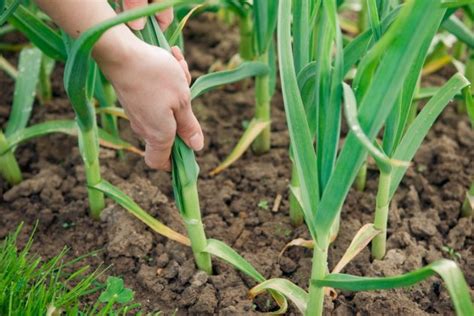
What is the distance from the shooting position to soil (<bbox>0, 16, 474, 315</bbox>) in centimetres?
168

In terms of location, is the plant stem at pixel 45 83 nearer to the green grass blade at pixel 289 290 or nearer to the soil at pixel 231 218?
the soil at pixel 231 218

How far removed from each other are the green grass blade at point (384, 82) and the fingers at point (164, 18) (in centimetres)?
45

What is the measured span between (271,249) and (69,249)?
18.5 inches

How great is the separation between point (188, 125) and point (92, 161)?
406 millimetres

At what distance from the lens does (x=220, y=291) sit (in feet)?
5.54

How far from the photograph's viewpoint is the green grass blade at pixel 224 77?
162 cm

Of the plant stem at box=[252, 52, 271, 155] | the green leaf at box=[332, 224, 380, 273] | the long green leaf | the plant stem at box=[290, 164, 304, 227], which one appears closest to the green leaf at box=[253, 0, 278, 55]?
the plant stem at box=[252, 52, 271, 155]

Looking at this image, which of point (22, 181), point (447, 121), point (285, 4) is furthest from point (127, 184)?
point (447, 121)

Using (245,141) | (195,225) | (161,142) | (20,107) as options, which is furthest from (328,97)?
(20,107)

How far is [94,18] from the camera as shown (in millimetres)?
1273

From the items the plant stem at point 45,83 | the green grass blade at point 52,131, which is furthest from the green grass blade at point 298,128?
the plant stem at point 45,83

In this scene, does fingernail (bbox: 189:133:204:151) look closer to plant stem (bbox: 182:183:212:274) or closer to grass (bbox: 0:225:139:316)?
plant stem (bbox: 182:183:212:274)

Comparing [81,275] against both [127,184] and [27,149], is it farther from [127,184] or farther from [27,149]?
[27,149]

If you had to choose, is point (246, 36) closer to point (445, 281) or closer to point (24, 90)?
point (24, 90)
